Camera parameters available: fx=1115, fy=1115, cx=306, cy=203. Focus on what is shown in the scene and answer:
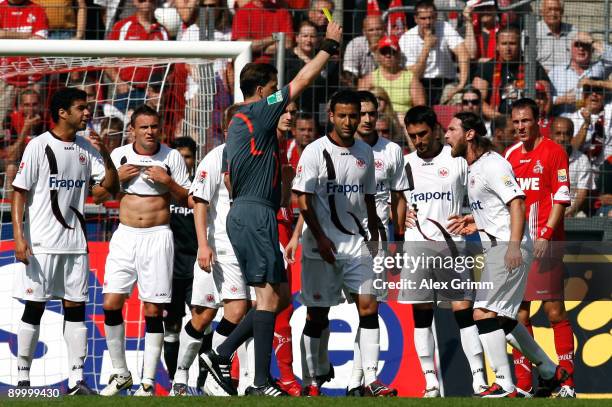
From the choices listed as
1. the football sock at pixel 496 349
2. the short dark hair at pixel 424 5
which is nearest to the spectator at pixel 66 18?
the short dark hair at pixel 424 5

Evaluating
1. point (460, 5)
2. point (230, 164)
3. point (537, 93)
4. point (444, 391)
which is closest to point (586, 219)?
point (537, 93)

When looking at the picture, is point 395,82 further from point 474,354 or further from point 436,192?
point 474,354

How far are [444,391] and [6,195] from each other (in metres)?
4.88

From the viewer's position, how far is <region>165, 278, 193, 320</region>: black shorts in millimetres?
10500

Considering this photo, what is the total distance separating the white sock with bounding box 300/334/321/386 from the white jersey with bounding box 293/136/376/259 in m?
0.73

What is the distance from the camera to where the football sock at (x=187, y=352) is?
977 cm

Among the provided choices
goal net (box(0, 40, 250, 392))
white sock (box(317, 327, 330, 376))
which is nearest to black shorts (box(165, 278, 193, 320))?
goal net (box(0, 40, 250, 392))

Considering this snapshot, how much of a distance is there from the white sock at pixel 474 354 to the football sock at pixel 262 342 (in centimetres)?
199

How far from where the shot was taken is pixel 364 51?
12.5 meters

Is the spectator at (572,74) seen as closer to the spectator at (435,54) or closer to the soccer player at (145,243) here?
the spectator at (435,54)

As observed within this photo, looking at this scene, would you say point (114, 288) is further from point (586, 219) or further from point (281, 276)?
point (586, 219)

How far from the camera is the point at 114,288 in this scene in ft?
31.2

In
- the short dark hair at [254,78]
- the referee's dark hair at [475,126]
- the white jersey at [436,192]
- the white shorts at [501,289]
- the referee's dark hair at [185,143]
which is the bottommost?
the white shorts at [501,289]

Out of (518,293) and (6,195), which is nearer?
(518,293)
